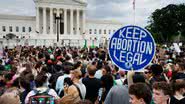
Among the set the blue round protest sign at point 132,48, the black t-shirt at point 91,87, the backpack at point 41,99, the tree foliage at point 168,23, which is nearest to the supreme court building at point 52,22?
the tree foliage at point 168,23

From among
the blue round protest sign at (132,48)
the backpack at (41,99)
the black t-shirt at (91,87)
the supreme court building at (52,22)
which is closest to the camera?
the blue round protest sign at (132,48)

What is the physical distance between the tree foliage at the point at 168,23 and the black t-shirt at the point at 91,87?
80.7 m

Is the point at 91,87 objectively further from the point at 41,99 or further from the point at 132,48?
the point at 132,48

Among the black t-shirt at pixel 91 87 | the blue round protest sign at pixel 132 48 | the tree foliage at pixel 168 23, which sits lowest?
the black t-shirt at pixel 91 87

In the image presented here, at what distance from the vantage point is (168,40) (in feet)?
292

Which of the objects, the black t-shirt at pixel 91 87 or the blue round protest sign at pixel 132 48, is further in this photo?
the black t-shirt at pixel 91 87

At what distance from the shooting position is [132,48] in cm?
596

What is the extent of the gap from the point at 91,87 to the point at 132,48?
245 cm

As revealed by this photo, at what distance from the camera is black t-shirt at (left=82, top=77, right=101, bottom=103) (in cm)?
808

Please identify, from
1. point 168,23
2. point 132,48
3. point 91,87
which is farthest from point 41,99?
point 168,23

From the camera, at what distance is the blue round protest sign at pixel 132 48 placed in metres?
5.89

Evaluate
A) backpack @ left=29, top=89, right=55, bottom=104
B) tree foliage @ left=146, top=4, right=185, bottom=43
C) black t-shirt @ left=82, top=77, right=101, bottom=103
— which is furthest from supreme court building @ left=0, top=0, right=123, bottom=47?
backpack @ left=29, top=89, right=55, bottom=104

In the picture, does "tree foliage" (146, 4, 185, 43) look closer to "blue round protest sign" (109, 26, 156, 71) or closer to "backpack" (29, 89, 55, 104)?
"blue round protest sign" (109, 26, 156, 71)

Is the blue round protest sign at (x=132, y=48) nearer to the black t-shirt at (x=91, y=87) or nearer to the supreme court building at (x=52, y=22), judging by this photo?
the black t-shirt at (x=91, y=87)
